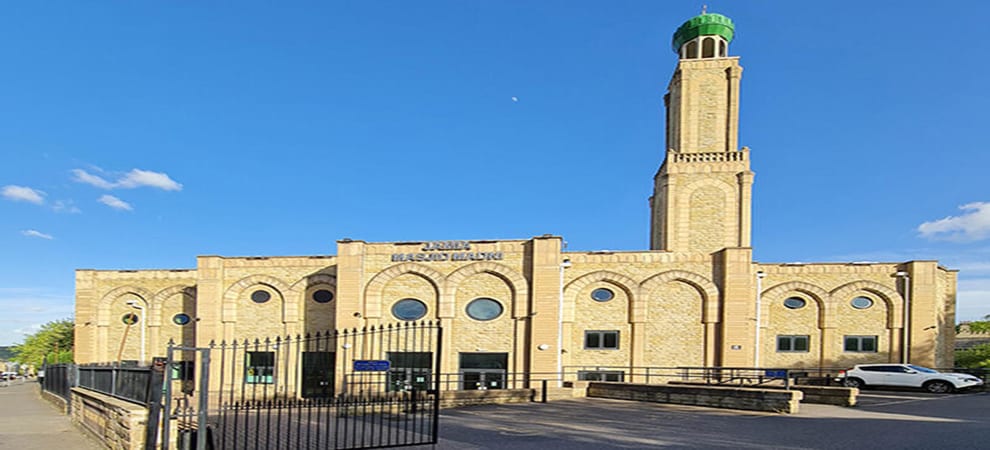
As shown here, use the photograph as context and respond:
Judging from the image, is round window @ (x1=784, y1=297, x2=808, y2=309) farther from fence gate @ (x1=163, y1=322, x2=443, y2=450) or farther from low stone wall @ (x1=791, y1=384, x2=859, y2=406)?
fence gate @ (x1=163, y1=322, x2=443, y2=450)

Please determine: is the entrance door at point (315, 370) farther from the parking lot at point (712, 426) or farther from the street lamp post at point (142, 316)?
the parking lot at point (712, 426)

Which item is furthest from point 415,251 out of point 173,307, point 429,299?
point 173,307

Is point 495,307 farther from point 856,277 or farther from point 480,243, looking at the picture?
point 856,277

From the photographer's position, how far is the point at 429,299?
2762cm

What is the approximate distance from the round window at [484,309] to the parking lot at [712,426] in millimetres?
9295

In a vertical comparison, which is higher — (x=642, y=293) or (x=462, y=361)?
(x=642, y=293)

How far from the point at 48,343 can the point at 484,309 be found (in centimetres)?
5258

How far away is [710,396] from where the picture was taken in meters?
16.8

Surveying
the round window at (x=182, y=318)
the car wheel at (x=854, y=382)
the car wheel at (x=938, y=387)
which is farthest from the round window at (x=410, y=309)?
the car wheel at (x=938, y=387)

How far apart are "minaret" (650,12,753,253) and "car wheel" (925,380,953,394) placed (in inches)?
375

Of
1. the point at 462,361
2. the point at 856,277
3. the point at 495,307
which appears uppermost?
the point at 856,277

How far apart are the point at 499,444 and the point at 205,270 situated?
23.3m

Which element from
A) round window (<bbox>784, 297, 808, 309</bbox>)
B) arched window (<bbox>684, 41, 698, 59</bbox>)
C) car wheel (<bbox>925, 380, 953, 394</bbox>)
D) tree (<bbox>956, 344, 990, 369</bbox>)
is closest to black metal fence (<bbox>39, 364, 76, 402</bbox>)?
round window (<bbox>784, 297, 808, 309</bbox>)

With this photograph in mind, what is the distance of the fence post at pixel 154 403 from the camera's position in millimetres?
8984
